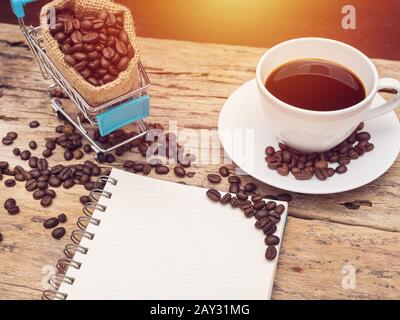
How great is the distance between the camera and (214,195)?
1153 mm

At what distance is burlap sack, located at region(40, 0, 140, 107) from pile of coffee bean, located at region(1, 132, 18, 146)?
0.21 metres

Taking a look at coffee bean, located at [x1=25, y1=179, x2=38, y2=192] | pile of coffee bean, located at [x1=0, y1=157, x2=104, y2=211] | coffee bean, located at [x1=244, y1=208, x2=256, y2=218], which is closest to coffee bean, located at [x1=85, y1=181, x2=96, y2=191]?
pile of coffee bean, located at [x1=0, y1=157, x2=104, y2=211]

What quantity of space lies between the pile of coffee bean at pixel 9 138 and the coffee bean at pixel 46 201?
183mm

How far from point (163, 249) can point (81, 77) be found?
35 cm

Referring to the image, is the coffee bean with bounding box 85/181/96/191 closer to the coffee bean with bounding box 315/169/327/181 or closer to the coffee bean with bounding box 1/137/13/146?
the coffee bean with bounding box 1/137/13/146

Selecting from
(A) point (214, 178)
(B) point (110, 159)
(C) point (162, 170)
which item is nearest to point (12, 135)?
(B) point (110, 159)

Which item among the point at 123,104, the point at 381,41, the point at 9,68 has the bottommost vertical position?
the point at 381,41

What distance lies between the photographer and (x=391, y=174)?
1208 millimetres

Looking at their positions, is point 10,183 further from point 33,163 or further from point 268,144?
point 268,144
